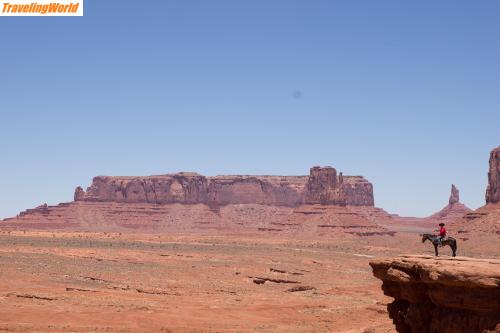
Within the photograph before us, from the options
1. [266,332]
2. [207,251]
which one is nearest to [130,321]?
[266,332]

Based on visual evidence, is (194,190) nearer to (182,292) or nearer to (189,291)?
(189,291)

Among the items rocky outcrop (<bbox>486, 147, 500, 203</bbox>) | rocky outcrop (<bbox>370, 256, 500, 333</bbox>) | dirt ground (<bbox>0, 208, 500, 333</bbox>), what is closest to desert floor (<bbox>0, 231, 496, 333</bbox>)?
dirt ground (<bbox>0, 208, 500, 333</bbox>)

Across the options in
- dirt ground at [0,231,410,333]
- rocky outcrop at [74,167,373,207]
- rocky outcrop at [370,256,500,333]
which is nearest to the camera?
rocky outcrop at [370,256,500,333]

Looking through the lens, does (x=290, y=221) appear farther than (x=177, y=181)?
No

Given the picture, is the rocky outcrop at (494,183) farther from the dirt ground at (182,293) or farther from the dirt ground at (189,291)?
the dirt ground at (182,293)

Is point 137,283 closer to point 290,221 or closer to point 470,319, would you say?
point 470,319

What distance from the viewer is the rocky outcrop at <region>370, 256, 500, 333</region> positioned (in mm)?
13555

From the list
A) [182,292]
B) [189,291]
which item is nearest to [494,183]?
[189,291]

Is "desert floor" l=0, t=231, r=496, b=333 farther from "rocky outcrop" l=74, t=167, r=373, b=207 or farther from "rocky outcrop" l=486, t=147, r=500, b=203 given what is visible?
"rocky outcrop" l=74, t=167, r=373, b=207

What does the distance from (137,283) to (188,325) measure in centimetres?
1878

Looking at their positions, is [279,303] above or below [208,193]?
Answer: below

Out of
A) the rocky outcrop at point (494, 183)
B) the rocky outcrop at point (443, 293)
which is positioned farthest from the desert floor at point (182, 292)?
the rocky outcrop at point (494, 183)

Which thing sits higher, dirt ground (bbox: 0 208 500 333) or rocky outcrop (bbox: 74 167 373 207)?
rocky outcrop (bbox: 74 167 373 207)

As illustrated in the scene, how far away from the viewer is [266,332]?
1029 inches
